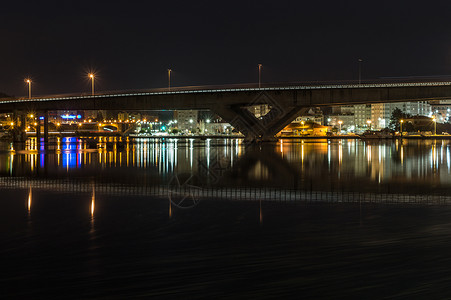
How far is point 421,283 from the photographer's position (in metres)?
8.30

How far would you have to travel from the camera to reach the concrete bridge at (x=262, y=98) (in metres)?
76.5

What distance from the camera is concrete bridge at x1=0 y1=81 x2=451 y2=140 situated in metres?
76.5

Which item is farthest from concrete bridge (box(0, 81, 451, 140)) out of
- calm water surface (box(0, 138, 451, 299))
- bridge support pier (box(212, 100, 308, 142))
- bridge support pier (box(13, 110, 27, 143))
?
calm water surface (box(0, 138, 451, 299))

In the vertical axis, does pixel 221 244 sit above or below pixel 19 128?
below

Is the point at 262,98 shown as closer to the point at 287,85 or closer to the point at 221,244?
the point at 287,85

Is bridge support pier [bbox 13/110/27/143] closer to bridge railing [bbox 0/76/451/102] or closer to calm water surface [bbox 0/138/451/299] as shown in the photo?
bridge railing [bbox 0/76/451/102]

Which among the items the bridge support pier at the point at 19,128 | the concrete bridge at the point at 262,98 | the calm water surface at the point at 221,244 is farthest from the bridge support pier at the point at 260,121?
the calm water surface at the point at 221,244

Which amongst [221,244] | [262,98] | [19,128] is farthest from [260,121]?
[221,244]

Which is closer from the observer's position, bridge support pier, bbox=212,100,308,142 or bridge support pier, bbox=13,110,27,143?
bridge support pier, bbox=212,100,308,142

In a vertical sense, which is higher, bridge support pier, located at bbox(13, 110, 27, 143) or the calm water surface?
bridge support pier, located at bbox(13, 110, 27, 143)

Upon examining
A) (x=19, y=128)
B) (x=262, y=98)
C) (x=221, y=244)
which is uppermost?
(x=262, y=98)

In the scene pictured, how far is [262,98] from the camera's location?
81.6 metres

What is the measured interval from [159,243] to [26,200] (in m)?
8.69

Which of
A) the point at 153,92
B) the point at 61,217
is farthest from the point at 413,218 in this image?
the point at 153,92
